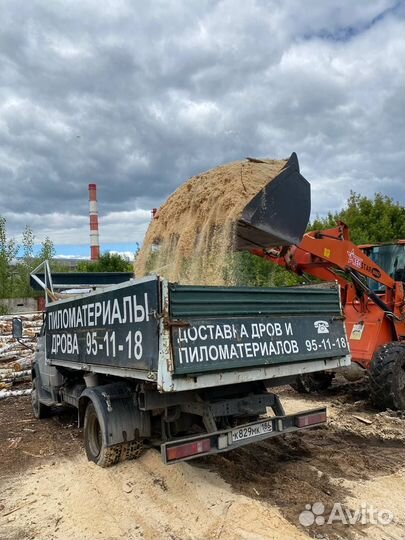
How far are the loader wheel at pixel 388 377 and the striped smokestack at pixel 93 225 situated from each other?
32.0 metres

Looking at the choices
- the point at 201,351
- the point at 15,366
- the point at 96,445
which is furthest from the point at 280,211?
the point at 15,366

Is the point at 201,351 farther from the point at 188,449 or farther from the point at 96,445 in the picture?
the point at 96,445

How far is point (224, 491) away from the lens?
14.6 feet

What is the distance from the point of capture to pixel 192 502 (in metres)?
4.29

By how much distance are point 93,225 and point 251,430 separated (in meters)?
33.8

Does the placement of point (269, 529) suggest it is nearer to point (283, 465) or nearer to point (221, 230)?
point (283, 465)

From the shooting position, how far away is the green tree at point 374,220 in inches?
949

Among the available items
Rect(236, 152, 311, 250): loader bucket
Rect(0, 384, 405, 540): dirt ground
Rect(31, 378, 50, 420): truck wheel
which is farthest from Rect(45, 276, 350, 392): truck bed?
Rect(31, 378, 50, 420): truck wheel

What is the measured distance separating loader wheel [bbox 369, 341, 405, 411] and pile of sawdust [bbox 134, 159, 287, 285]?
2.37 m

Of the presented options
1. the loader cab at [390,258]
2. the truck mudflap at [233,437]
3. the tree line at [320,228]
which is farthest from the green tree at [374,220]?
the truck mudflap at [233,437]

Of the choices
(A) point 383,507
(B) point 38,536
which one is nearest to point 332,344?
(A) point 383,507

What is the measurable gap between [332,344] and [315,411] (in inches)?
28.5

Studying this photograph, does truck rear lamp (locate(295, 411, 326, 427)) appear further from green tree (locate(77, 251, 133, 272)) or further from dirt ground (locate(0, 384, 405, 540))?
green tree (locate(77, 251, 133, 272))

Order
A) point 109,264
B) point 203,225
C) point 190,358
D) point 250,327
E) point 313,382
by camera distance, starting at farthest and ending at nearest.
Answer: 1. point 109,264
2. point 313,382
3. point 203,225
4. point 250,327
5. point 190,358
